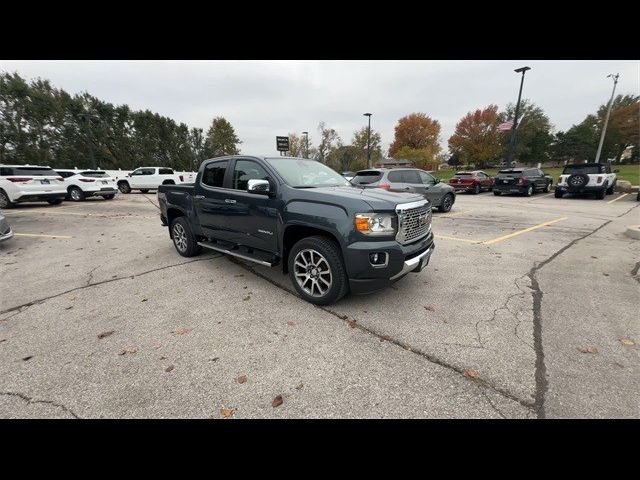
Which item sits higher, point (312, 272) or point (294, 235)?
point (294, 235)

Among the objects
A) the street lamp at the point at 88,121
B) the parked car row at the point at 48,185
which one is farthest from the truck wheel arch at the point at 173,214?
the street lamp at the point at 88,121

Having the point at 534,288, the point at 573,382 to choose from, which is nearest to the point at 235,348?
the point at 573,382

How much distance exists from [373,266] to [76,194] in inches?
703

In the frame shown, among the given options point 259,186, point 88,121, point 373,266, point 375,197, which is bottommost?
point 373,266

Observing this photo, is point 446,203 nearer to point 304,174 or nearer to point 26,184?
point 304,174

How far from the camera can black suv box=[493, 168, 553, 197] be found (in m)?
16.3

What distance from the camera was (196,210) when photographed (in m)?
5.11

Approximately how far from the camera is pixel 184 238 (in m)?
5.58

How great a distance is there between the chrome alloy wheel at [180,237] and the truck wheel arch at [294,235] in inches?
105

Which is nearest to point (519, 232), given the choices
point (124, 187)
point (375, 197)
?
point (375, 197)

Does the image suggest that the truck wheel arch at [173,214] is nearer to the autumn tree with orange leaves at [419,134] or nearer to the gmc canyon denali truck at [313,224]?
the gmc canyon denali truck at [313,224]

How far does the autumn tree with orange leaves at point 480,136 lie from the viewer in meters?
51.5

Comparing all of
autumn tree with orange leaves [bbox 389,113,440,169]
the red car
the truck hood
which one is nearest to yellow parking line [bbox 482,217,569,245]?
the truck hood
